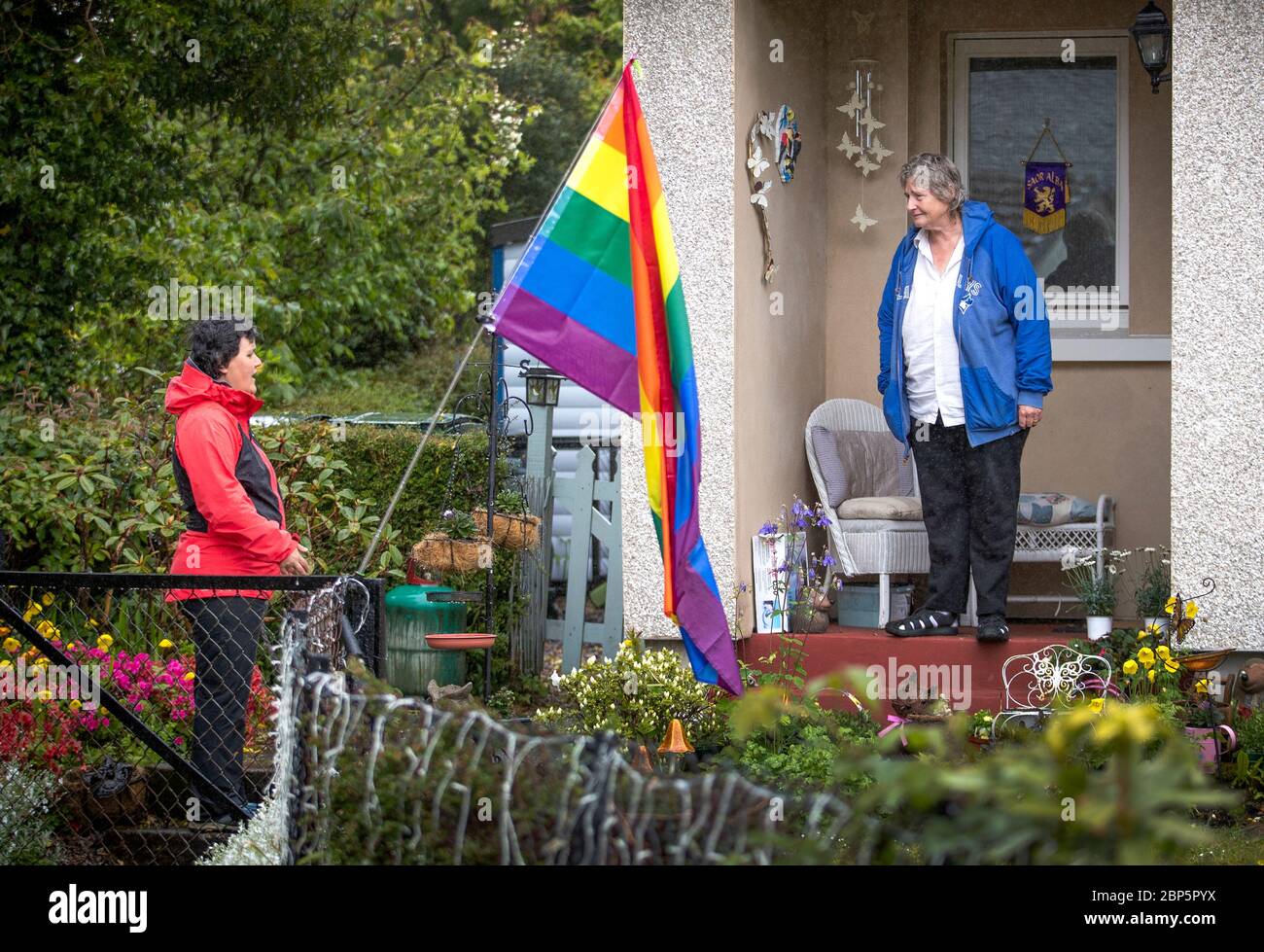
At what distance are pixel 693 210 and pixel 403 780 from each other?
13.4 feet

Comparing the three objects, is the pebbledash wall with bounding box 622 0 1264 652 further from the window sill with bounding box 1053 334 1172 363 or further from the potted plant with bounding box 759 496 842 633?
the window sill with bounding box 1053 334 1172 363

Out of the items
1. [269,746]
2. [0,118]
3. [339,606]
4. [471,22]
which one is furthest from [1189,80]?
[471,22]

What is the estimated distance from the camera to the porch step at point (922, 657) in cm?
656

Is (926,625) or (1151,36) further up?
(1151,36)

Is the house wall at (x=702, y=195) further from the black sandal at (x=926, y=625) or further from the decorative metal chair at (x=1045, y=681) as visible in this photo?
the decorative metal chair at (x=1045, y=681)

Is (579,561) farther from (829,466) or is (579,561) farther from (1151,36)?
(1151,36)

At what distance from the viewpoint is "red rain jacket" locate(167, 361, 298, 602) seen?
210 inches

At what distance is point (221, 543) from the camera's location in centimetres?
541

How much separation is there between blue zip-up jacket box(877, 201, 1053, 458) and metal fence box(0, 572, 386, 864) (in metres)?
2.94

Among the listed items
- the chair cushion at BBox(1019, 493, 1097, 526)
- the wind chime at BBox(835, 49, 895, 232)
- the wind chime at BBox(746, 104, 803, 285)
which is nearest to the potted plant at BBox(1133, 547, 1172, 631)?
the chair cushion at BBox(1019, 493, 1097, 526)

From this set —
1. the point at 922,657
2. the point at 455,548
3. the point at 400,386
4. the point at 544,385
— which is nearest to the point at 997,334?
the point at 922,657

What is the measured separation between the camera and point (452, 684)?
7.68 metres

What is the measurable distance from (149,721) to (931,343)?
3.74 meters

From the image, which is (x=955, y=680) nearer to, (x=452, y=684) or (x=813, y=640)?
(x=813, y=640)
